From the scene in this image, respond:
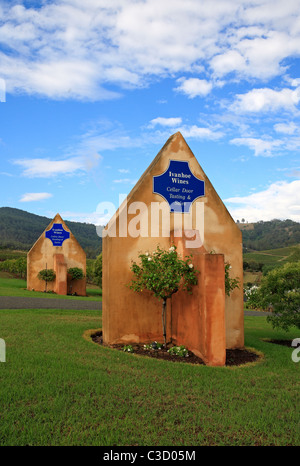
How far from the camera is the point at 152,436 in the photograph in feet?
14.3

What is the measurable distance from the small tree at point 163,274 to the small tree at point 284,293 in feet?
12.2

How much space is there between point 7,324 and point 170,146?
7.18m

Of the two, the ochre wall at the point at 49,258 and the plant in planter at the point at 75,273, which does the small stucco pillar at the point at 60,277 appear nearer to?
the ochre wall at the point at 49,258

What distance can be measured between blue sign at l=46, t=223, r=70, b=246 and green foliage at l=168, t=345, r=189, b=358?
20676 mm

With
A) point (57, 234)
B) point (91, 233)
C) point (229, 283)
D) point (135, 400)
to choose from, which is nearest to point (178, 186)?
point (229, 283)

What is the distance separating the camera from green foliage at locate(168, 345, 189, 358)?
27.5 ft

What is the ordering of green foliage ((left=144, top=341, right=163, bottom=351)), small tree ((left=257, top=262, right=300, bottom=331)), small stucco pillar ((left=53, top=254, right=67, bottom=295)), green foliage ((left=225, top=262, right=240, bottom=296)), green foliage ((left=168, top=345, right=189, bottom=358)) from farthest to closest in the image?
small stucco pillar ((left=53, top=254, right=67, bottom=295)) → small tree ((left=257, top=262, right=300, bottom=331)) → green foliage ((left=225, top=262, right=240, bottom=296)) → green foliage ((left=144, top=341, right=163, bottom=351)) → green foliage ((left=168, top=345, right=189, bottom=358))

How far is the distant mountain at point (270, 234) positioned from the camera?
4656 inches

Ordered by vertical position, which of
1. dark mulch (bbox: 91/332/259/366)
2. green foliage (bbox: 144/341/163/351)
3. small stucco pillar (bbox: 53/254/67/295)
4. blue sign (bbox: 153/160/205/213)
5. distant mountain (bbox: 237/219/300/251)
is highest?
distant mountain (bbox: 237/219/300/251)

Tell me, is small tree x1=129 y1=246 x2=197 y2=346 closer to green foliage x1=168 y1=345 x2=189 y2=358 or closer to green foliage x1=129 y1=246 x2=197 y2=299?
green foliage x1=129 y1=246 x2=197 y2=299

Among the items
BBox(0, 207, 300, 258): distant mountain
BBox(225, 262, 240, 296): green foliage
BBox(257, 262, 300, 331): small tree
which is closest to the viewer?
BBox(225, 262, 240, 296): green foliage

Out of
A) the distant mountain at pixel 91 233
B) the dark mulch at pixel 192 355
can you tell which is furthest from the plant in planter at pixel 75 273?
the distant mountain at pixel 91 233

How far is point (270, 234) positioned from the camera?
140250 mm

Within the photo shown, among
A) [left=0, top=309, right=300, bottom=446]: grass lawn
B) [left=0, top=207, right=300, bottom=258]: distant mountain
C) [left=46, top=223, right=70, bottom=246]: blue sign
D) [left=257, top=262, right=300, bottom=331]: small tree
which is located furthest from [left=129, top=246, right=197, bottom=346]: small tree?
[left=0, top=207, right=300, bottom=258]: distant mountain
